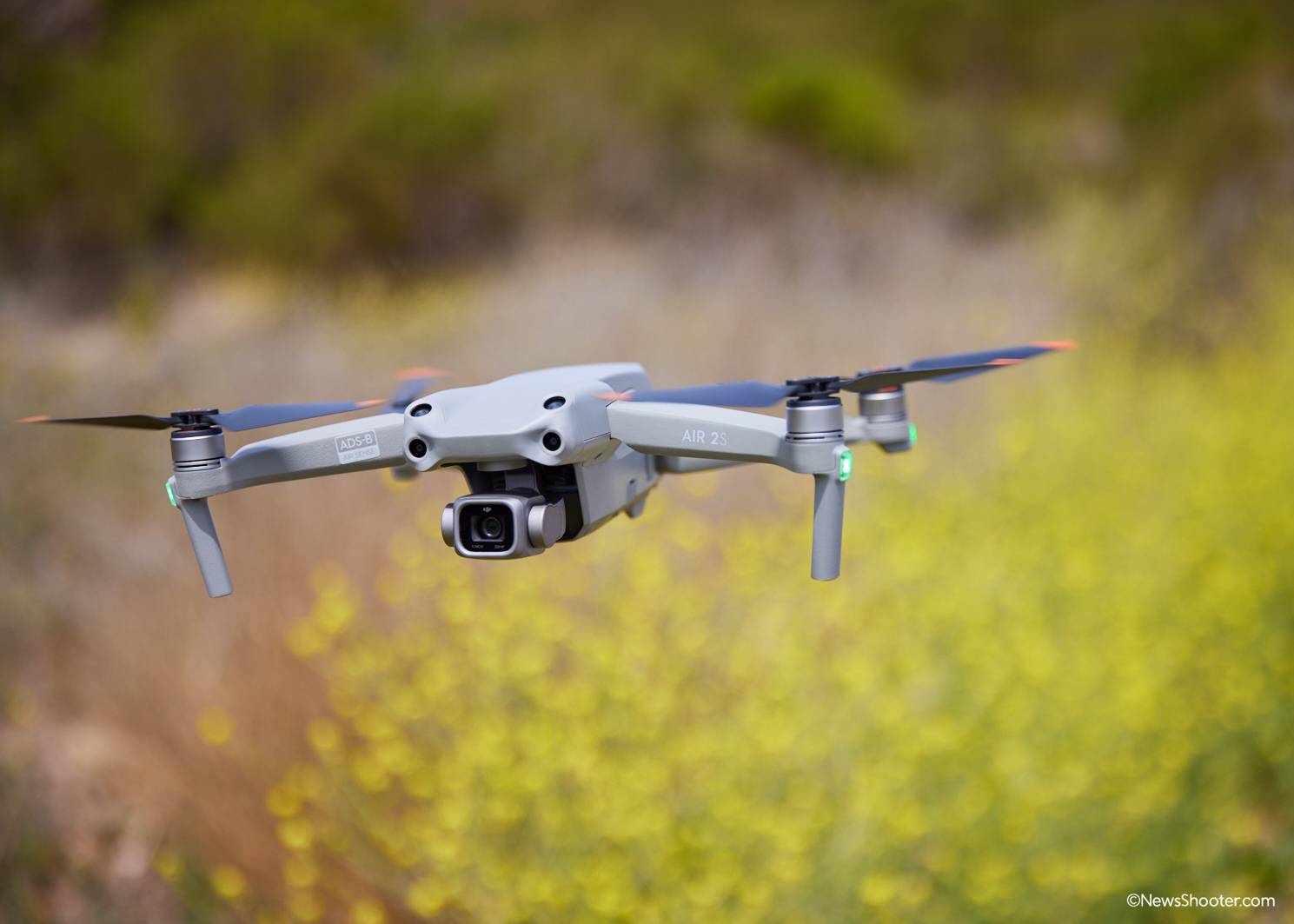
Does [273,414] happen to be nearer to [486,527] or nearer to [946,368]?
[486,527]

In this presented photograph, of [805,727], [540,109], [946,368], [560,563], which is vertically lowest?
[805,727]

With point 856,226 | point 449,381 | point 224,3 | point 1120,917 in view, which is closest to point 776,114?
point 856,226

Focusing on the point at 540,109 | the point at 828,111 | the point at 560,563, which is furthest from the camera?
the point at 828,111

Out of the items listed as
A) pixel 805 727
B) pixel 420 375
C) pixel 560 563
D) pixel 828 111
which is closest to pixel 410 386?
pixel 420 375

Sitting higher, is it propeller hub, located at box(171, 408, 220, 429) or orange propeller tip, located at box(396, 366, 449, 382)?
orange propeller tip, located at box(396, 366, 449, 382)

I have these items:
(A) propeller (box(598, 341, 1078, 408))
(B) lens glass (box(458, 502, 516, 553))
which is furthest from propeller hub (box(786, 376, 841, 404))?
(B) lens glass (box(458, 502, 516, 553))

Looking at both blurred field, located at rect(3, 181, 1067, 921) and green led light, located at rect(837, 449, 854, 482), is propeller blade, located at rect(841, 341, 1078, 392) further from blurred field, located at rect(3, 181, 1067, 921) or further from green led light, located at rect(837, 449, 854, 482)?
blurred field, located at rect(3, 181, 1067, 921)
